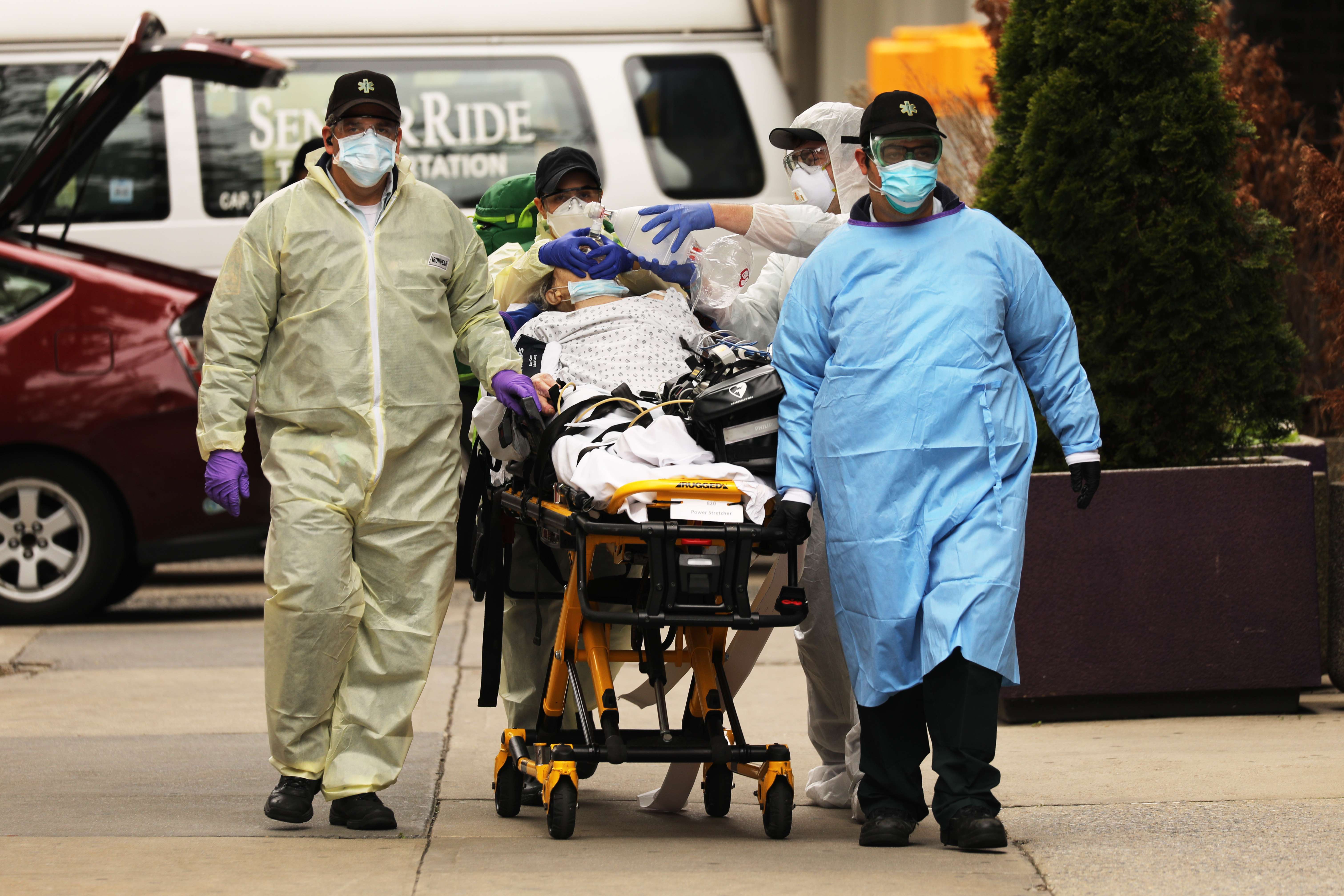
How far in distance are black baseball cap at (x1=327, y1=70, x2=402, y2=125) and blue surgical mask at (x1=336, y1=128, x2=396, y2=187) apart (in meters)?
0.07

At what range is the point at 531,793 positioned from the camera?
5.17 metres

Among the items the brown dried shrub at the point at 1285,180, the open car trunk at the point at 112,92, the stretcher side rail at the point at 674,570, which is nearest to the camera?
the stretcher side rail at the point at 674,570

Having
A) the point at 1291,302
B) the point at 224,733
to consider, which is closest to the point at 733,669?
the point at 224,733

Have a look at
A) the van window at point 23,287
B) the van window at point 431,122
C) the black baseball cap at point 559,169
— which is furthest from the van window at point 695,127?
the black baseball cap at point 559,169

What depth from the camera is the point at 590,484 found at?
4.63m

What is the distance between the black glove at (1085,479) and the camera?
4.89m

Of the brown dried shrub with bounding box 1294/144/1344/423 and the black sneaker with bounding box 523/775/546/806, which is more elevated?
the brown dried shrub with bounding box 1294/144/1344/423

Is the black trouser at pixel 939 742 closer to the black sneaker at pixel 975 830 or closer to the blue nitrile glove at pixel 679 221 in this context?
the black sneaker at pixel 975 830

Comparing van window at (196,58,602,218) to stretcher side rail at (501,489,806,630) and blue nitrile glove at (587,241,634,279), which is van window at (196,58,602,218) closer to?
blue nitrile glove at (587,241,634,279)

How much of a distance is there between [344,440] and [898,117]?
5.44ft

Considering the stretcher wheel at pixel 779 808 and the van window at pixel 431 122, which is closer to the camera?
the stretcher wheel at pixel 779 808

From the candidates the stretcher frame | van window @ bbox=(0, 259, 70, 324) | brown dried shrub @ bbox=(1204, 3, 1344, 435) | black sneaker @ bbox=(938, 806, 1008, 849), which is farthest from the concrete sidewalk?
van window @ bbox=(0, 259, 70, 324)

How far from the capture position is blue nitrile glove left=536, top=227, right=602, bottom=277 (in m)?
5.39

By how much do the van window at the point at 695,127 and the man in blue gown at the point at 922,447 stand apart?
555cm
